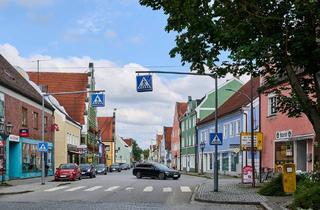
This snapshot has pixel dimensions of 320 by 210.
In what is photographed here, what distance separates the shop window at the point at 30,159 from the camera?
148 feet

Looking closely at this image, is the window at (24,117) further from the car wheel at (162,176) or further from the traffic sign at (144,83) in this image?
the traffic sign at (144,83)

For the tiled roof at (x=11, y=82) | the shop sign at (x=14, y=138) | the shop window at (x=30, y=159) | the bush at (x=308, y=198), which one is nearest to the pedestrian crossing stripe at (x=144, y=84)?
the bush at (x=308, y=198)

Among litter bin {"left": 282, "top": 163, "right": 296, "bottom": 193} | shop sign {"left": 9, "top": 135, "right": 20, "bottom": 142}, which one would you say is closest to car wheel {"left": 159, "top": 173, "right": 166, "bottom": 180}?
shop sign {"left": 9, "top": 135, "right": 20, "bottom": 142}

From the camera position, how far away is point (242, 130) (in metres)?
52.0

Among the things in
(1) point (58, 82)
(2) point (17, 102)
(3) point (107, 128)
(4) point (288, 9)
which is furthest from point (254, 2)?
(3) point (107, 128)

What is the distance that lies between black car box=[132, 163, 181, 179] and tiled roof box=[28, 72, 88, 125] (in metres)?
31.3

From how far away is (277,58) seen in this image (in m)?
15.8

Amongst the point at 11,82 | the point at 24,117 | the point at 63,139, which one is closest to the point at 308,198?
the point at 11,82

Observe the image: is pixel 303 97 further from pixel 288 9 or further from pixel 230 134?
pixel 230 134

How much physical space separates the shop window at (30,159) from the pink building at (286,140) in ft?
60.5

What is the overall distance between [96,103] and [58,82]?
49168mm

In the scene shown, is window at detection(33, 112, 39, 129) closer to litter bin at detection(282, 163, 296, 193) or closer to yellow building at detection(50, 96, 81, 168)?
yellow building at detection(50, 96, 81, 168)

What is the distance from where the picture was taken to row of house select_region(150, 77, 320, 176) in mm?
34594

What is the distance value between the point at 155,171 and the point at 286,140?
49.9 ft
